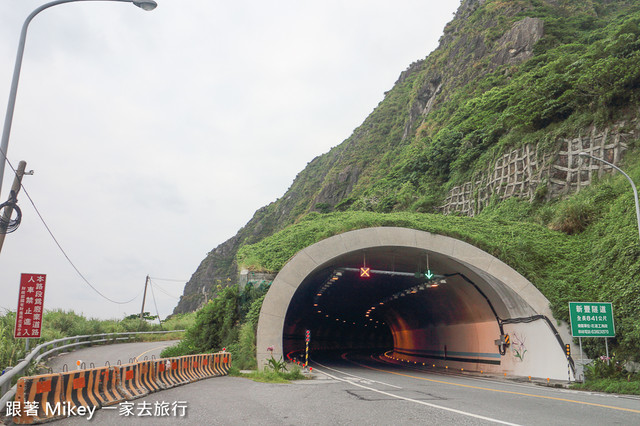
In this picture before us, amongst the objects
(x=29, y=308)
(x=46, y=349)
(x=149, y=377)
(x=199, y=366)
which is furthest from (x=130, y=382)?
(x=46, y=349)

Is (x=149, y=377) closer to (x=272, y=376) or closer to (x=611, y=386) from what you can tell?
(x=272, y=376)

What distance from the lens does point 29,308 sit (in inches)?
497

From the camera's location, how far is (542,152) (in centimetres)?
3234

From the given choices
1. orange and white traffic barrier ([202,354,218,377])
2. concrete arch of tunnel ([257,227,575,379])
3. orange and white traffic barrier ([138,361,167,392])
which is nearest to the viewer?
orange and white traffic barrier ([138,361,167,392])

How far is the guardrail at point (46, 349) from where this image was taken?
7922mm

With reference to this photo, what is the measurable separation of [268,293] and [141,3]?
46.3 ft

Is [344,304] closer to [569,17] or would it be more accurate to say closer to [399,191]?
[399,191]

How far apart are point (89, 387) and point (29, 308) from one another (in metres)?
4.72

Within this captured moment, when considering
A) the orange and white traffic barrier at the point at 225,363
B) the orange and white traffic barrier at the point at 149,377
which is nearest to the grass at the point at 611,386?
the orange and white traffic barrier at the point at 225,363

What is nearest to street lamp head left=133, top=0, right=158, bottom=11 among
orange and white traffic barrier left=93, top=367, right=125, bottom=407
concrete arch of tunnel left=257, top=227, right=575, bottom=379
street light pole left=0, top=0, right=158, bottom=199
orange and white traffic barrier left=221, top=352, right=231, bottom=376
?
street light pole left=0, top=0, right=158, bottom=199

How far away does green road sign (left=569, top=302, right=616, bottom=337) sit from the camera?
16.8 meters

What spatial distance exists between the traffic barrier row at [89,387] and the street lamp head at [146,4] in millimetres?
7308

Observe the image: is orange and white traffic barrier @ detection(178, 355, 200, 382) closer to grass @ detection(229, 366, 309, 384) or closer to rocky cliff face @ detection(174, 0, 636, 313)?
grass @ detection(229, 366, 309, 384)

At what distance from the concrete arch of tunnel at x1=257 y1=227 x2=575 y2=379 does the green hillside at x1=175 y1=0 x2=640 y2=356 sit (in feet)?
3.02
